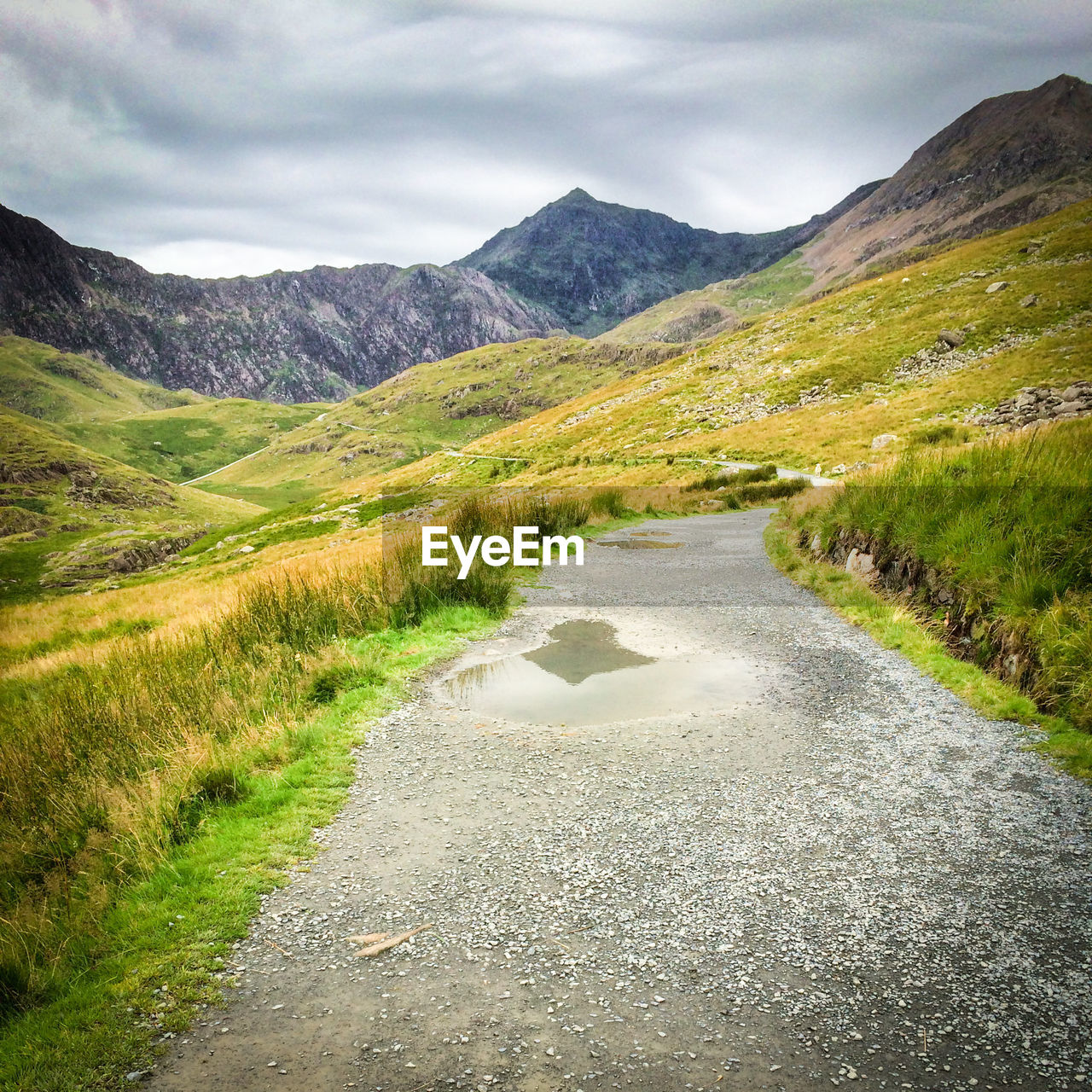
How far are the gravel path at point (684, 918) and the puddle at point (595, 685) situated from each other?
56 cm

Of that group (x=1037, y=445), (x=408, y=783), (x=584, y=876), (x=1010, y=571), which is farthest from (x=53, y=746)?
(x=1037, y=445)

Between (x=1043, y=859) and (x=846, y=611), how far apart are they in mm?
7809

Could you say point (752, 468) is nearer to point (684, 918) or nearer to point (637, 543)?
point (637, 543)

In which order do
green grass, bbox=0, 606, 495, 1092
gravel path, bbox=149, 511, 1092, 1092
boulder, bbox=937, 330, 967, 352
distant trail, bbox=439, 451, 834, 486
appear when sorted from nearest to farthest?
gravel path, bbox=149, 511, 1092, 1092
green grass, bbox=0, 606, 495, 1092
distant trail, bbox=439, 451, 834, 486
boulder, bbox=937, 330, 967, 352

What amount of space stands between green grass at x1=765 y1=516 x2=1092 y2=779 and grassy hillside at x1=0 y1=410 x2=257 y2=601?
101825mm

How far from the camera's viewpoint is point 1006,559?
8.77m

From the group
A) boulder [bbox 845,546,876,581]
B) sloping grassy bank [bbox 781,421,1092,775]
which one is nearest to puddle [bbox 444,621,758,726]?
sloping grassy bank [bbox 781,421,1092,775]

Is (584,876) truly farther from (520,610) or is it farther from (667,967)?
(520,610)

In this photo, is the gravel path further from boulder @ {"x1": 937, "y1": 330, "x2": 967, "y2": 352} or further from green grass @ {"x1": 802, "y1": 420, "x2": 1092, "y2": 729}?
boulder @ {"x1": 937, "y1": 330, "x2": 967, "y2": 352}

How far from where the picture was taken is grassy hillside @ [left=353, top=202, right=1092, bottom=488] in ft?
166

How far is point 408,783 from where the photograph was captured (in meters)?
6.59

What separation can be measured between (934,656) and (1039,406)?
41.5 meters

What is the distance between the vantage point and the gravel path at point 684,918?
3475 millimetres

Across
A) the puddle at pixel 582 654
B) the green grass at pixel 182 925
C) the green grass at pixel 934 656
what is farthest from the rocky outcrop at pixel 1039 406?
the green grass at pixel 182 925
